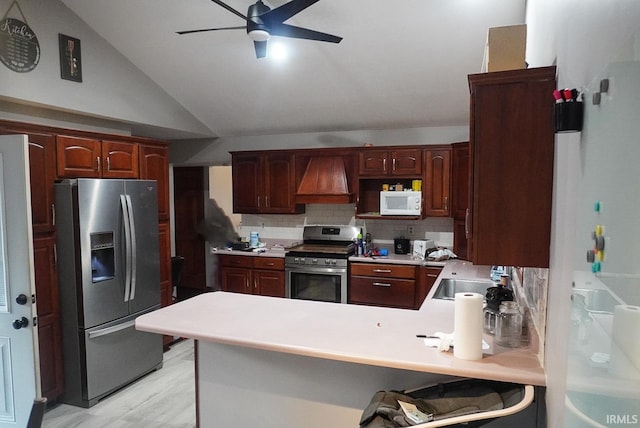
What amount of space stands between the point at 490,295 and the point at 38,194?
3164 millimetres

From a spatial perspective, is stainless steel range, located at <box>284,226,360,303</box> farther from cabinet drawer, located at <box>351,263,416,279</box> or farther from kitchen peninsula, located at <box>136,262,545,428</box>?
kitchen peninsula, located at <box>136,262,545,428</box>

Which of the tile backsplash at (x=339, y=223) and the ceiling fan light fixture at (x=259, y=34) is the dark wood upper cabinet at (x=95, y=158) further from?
the tile backsplash at (x=339, y=223)

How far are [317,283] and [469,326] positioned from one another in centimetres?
333

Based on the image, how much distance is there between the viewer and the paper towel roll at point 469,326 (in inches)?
64.2

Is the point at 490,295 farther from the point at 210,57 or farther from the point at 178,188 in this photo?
the point at 178,188

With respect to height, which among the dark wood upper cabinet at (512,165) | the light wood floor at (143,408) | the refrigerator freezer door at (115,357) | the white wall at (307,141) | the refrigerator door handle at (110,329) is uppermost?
the white wall at (307,141)

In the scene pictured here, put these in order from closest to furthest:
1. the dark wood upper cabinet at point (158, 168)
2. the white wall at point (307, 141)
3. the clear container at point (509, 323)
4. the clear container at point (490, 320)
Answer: the clear container at point (509, 323) → the clear container at point (490, 320) → the dark wood upper cabinet at point (158, 168) → the white wall at point (307, 141)

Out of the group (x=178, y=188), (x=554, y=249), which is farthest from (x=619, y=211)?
(x=178, y=188)

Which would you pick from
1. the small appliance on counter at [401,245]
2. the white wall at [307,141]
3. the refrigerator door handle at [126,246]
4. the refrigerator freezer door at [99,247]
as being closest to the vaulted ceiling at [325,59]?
the white wall at [307,141]

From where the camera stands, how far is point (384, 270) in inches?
180

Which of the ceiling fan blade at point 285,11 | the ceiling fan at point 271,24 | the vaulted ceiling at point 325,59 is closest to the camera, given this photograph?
the ceiling fan blade at point 285,11

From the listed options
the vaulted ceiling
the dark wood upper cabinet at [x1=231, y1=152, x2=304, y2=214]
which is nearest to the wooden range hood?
the dark wood upper cabinet at [x1=231, y1=152, x2=304, y2=214]

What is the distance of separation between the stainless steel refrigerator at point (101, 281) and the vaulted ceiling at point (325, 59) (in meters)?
1.44

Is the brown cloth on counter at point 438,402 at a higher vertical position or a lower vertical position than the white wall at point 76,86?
lower
